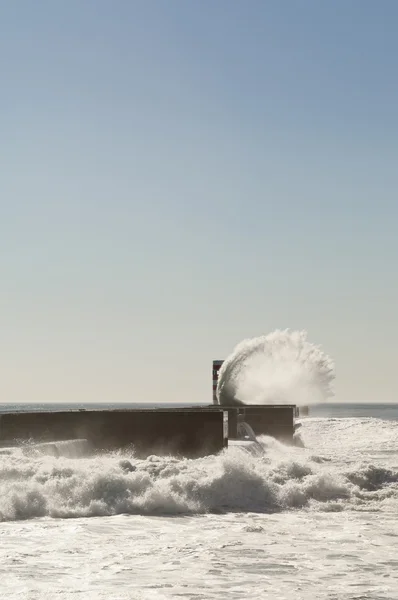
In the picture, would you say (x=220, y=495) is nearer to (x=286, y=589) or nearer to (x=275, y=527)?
(x=275, y=527)

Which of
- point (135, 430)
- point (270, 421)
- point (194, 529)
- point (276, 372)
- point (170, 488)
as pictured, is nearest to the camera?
point (194, 529)

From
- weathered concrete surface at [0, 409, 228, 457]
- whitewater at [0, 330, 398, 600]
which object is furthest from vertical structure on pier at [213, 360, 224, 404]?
weathered concrete surface at [0, 409, 228, 457]

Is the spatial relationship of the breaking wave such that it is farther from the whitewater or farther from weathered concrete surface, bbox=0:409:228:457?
weathered concrete surface, bbox=0:409:228:457

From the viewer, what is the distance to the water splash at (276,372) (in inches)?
1545

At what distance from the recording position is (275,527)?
1069 centimetres

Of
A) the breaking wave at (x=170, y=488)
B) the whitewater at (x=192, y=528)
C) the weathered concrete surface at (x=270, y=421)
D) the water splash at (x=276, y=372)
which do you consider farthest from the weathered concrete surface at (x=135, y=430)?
the water splash at (x=276, y=372)

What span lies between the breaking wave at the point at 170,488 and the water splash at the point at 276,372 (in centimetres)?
2352

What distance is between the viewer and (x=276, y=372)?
130 ft

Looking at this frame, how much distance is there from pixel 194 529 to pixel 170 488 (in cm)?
249

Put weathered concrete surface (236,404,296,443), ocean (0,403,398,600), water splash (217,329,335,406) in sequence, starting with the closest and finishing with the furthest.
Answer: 1. ocean (0,403,398,600)
2. weathered concrete surface (236,404,296,443)
3. water splash (217,329,335,406)

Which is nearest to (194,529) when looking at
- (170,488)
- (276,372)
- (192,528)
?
(192,528)

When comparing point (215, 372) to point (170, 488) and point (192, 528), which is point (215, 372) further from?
point (192, 528)

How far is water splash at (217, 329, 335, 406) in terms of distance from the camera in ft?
129

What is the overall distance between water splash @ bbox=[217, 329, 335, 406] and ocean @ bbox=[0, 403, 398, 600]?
22.2m
